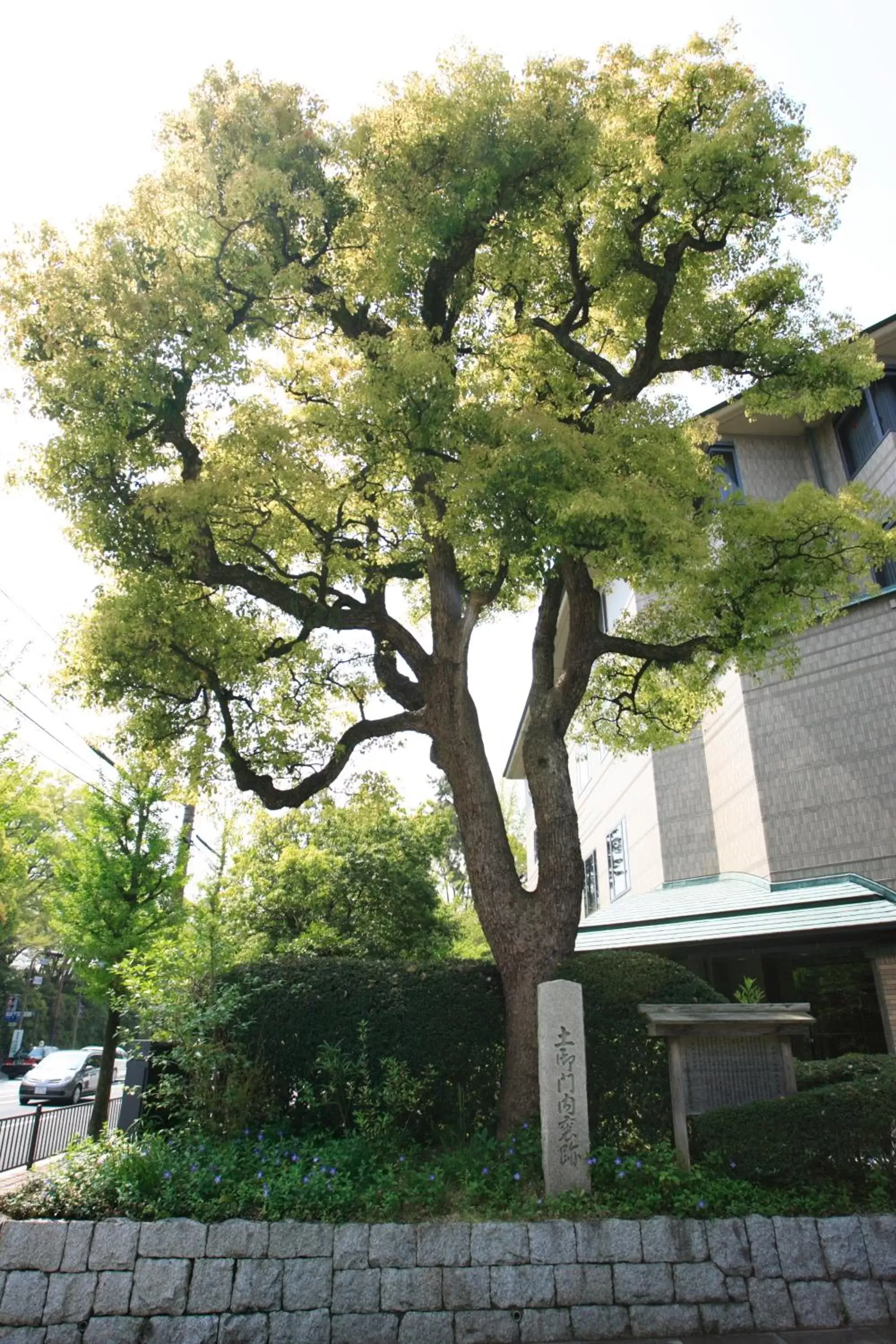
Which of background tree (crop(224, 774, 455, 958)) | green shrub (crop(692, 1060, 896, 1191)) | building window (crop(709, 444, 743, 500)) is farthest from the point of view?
building window (crop(709, 444, 743, 500))

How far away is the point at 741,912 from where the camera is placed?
13.1 m

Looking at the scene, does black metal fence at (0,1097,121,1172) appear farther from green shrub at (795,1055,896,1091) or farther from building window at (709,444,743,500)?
building window at (709,444,743,500)

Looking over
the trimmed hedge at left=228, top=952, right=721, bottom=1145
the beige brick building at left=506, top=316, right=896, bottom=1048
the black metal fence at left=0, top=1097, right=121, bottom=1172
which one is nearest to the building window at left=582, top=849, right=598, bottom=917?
the beige brick building at left=506, top=316, right=896, bottom=1048

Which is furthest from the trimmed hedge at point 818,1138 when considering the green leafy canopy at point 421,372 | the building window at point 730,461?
the building window at point 730,461

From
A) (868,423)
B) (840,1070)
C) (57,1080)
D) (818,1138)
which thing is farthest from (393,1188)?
(57,1080)

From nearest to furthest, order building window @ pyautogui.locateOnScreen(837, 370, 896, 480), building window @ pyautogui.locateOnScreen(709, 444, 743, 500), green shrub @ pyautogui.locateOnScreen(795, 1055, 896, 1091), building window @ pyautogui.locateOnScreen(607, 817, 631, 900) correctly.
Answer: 1. green shrub @ pyautogui.locateOnScreen(795, 1055, 896, 1091)
2. building window @ pyautogui.locateOnScreen(837, 370, 896, 480)
3. building window @ pyautogui.locateOnScreen(709, 444, 743, 500)
4. building window @ pyautogui.locateOnScreen(607, 817, 631, 900)

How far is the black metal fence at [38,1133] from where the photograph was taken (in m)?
10.5

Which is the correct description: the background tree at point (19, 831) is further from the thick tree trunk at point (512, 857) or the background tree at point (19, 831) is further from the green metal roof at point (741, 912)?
the green metal roof at point (741, 912)

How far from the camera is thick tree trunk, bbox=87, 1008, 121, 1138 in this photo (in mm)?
Result: 11727

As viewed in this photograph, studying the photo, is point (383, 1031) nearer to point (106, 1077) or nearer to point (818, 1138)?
point (818, 1138)

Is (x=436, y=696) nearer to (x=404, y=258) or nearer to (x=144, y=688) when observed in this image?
(x=144, y=688)

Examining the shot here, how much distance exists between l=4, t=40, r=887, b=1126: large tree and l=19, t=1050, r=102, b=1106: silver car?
16133 mm

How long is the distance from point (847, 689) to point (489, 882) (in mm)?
8940

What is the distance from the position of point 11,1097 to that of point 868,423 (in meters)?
27.9
